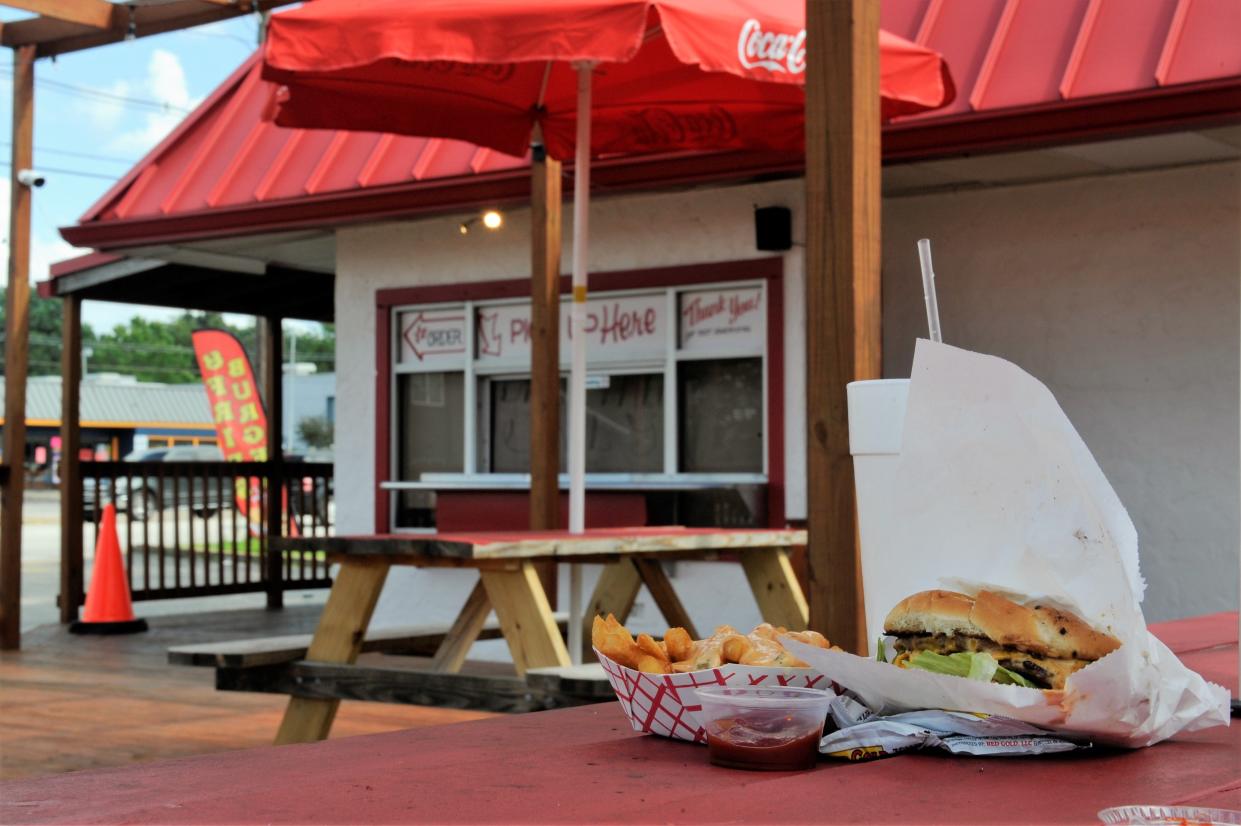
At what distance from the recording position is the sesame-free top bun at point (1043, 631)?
1477mm

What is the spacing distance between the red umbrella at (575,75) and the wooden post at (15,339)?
472 centimetres

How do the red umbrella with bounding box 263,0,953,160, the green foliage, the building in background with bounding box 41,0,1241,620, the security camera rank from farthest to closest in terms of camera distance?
the green foliage → the security camera → the building in background with bounding box 41,0,1241,620 → the red umbrella with bounding box 263,0,953,160

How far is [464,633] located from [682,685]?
14.0 feet

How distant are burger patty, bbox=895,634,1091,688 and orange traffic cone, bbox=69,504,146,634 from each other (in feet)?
34.6

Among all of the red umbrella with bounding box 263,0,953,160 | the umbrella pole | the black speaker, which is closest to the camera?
the red umbrella with bounding box 263,0,953,160

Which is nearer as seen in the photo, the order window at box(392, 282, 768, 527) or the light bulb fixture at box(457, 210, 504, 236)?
the order window at box(392, 282, 768, 527)

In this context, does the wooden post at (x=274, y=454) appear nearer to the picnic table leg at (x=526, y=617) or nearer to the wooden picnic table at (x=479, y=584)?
the wooden picnic table at (x=479, y=584)

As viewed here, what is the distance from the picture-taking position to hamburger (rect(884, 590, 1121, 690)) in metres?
1.48

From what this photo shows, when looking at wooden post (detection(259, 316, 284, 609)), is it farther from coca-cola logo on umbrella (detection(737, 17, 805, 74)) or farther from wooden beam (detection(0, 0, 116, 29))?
coca-cola logo on umbrella (detection(737, 17, 805, 74))

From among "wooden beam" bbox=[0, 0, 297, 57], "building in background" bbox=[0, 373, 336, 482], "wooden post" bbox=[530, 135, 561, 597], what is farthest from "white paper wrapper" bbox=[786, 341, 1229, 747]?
"building in background" bbox=[0, 373, 336, 482]

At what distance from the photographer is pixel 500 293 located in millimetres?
9695

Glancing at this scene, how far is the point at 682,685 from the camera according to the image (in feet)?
5.24

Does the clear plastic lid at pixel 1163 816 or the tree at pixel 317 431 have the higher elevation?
the tree at pixel 317 431

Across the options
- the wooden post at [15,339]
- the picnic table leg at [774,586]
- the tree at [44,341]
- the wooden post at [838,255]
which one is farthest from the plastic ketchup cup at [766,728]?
the tree at [44,341]
